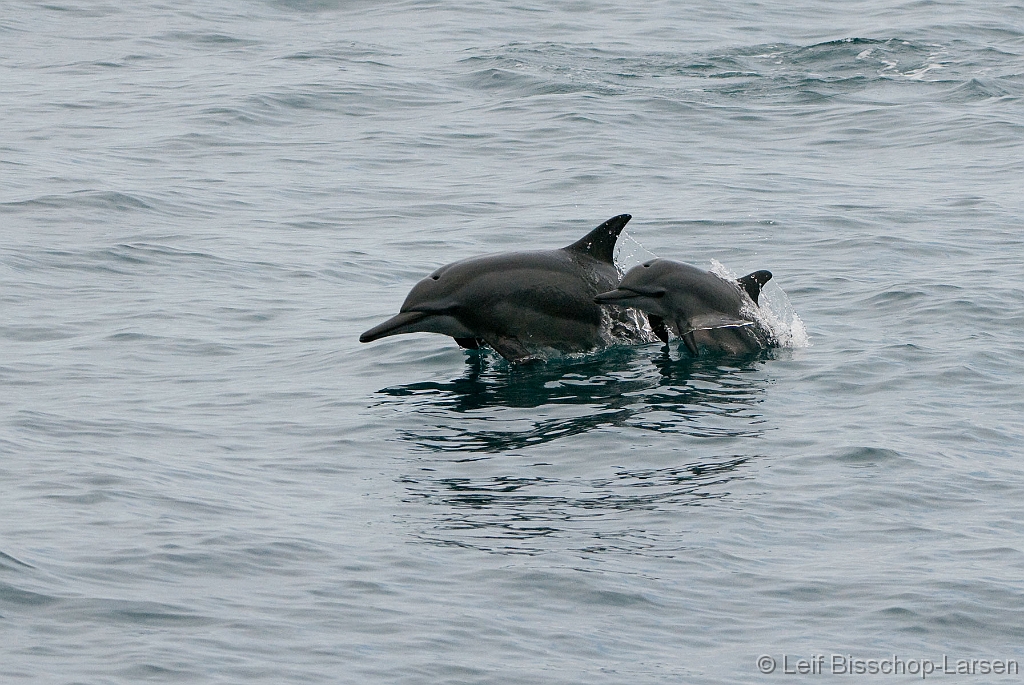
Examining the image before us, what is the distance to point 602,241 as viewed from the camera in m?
14.8

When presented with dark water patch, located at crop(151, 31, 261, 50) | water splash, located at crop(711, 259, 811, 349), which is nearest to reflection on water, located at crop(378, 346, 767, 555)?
water splash, located at crop(711, 259, 811, 349)

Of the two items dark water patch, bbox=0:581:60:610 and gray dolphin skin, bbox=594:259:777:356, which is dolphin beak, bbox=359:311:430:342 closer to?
gray dolphin skin, bbox=594:259:777:356

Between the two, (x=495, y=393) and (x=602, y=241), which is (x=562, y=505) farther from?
(x=602, y=241)

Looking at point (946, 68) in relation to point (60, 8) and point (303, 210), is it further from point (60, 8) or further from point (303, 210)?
point (60, 8)

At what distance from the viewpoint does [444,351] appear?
15.2 meters

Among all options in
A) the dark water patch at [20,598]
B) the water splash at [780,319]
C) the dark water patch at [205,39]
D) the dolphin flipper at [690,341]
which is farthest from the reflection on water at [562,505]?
the dark water patch at [205,39]

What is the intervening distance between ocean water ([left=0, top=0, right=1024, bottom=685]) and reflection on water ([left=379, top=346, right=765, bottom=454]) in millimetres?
52

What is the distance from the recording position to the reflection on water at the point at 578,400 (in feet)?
40.7

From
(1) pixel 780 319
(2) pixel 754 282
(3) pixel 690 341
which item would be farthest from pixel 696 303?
(1) pixel 780 319

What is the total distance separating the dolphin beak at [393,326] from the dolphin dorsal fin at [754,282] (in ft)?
9.37

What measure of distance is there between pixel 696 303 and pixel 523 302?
4.85ft

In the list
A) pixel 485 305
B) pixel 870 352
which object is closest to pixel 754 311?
pixel 870 352

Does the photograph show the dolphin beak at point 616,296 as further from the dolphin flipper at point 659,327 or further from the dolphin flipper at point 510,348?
the dolphin flipper at point 510,348

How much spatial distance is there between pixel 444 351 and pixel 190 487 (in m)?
4.54
